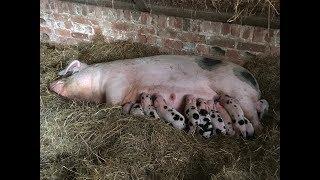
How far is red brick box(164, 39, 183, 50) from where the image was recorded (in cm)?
416

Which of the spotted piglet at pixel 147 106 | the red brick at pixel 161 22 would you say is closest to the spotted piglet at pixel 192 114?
the spotted piglet at pixel 147 106

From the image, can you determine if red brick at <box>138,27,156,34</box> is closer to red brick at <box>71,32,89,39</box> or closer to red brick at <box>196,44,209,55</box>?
red brick at <box>196,44,209,55</box>

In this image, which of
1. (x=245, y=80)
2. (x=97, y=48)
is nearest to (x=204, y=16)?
(x=245, y=80)

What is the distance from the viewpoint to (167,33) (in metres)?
4.17

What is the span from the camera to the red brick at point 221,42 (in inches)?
157

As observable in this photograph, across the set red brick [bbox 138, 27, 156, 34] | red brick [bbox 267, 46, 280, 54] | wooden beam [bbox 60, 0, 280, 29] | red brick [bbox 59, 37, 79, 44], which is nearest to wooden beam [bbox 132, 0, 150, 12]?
wooden beam [bbox 60, 0, 280, 29]

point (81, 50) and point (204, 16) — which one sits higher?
point (204, 16)

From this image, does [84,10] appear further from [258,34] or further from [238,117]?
[238,117]

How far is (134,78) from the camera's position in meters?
3.73

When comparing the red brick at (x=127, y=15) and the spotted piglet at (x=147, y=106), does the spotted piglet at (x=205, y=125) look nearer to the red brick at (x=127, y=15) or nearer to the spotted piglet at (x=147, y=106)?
the spotted piglet at (x=147, y=106)

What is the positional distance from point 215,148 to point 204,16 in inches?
53.8

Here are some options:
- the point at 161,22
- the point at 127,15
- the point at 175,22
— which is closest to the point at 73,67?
the point at 127,15

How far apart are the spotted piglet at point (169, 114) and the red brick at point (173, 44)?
0.85m
